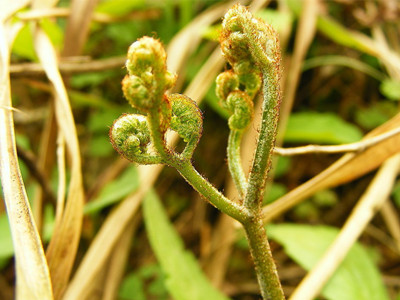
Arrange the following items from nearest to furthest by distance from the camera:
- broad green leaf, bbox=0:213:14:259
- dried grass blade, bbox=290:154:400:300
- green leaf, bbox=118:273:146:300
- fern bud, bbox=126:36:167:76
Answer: fern bud, bbox=126:36:167:76 → dried grass blade, bbox=290:154:400:300 → broad green leaf, bbox=0:213:14:259 → green leaf, bbox=118:273:146:300

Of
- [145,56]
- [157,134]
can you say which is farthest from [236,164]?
[145,56]

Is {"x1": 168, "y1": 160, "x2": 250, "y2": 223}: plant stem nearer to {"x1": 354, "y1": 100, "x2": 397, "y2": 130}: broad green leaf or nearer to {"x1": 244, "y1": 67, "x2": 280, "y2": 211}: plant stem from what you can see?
{"x1": 244, "y1": 67, "x2": 280, "y2": 211}: plant stem

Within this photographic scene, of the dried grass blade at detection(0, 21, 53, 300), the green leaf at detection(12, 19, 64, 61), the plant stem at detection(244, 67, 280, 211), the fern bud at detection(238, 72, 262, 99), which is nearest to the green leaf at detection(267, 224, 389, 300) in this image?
the plant stem at detection(244, 67, 280, 211)

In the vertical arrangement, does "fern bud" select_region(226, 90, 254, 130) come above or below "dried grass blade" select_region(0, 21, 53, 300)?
above

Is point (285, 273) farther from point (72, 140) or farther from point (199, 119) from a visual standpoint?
point (199, 119)

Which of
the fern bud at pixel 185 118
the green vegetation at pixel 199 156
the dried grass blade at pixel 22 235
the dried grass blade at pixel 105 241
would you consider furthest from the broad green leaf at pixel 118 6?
the fern bud at pixel 185 118

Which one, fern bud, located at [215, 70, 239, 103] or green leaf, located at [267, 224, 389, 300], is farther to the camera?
green leaf, located at [267, 224, 389, 300]
